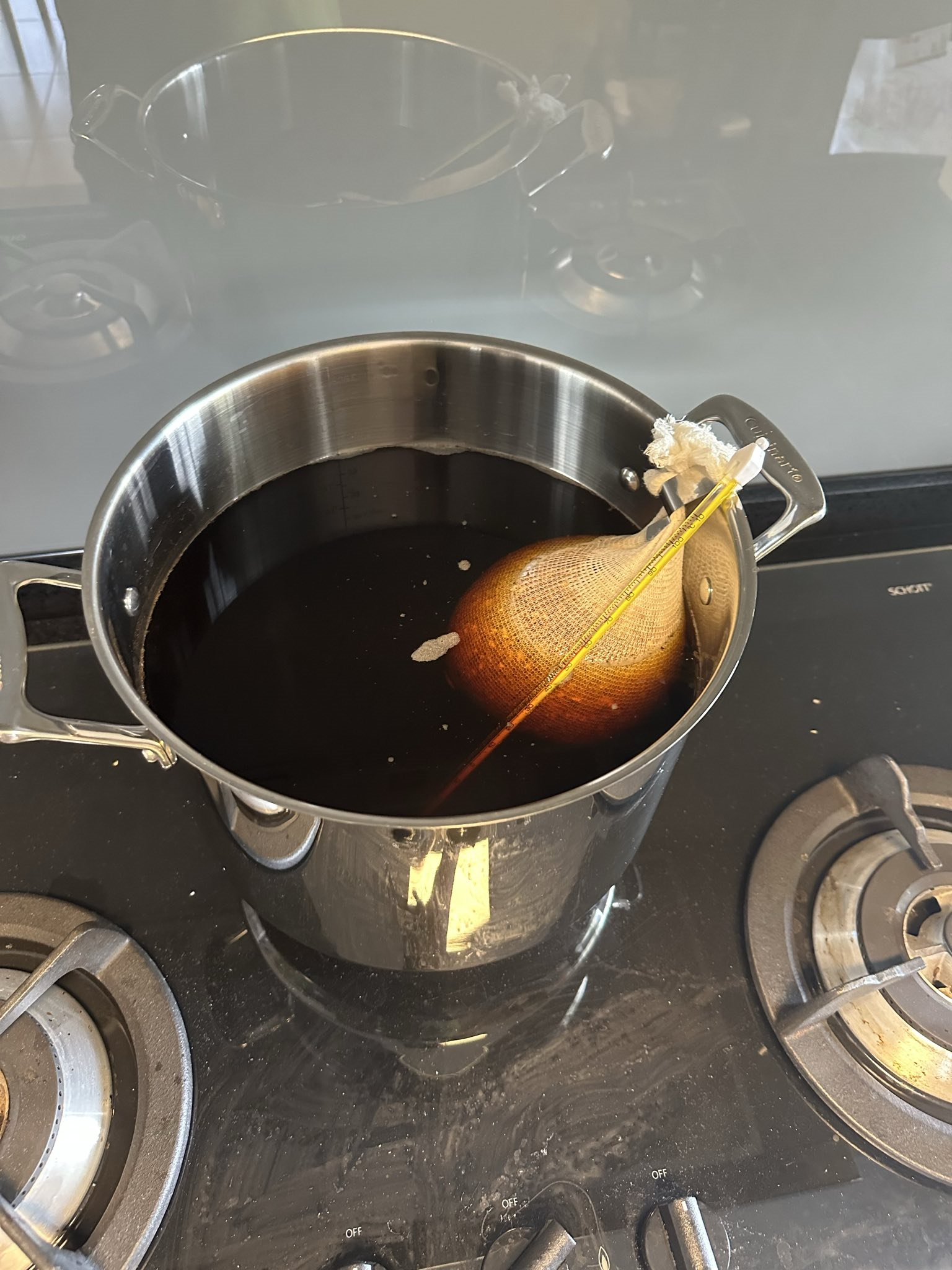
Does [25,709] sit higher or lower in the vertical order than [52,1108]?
higher

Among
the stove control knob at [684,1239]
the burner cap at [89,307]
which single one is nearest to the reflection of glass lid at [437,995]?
the stove control knob at [684,1239]

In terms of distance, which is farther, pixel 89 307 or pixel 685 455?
pixel 89 307

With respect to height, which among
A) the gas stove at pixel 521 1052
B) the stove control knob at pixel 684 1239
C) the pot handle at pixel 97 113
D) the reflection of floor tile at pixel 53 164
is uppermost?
the pot handle at pixel 97 113

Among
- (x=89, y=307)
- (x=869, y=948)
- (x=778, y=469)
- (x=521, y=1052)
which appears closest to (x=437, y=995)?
(x=521, y=1052)

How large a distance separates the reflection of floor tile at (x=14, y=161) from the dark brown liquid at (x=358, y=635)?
0.81 feet

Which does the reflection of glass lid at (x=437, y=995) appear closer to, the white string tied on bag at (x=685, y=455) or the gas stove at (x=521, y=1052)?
the gas stove at (x=521, y=1052)

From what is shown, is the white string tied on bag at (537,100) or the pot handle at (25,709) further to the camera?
the white string tied on bag at (537,100)

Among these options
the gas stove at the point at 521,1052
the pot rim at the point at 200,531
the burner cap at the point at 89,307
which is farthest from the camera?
the burner cap at the point at 89,307

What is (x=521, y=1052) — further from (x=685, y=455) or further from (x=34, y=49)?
(x=34, y=49)

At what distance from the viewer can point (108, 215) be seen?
1.97 ft

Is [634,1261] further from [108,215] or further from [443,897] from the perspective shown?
[108,215]

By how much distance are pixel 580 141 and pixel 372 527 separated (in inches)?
12.1

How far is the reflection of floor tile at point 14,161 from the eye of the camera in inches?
21.8

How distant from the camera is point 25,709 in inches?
17.8
